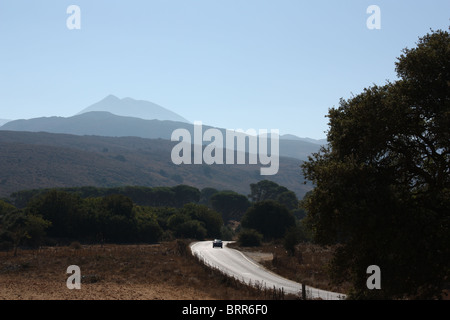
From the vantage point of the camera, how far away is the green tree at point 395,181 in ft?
56.8

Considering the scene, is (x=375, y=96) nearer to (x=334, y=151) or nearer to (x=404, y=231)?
(x=334, y=151)

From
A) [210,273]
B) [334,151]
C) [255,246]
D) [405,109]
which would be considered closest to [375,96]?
[405,109]

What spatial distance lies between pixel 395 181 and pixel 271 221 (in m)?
69.0

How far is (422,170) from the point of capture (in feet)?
64.0

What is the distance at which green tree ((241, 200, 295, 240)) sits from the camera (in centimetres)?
8688

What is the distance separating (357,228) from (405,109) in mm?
5466

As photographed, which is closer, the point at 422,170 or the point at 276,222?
the point at 422,170

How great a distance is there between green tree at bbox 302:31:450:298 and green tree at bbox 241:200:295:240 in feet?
218

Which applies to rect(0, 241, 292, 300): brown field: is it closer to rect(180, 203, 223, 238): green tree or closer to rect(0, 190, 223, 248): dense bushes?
rect(0, 190, 223, 248): dense bushes

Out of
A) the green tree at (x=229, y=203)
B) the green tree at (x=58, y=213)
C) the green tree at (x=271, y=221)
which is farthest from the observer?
the green tree at (x=229, y=203)

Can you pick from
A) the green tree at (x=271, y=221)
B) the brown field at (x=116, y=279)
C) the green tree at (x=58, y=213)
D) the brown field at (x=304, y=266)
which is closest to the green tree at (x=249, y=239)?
the brown field at (x=304, y=266)

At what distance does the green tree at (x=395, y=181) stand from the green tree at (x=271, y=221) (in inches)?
2614

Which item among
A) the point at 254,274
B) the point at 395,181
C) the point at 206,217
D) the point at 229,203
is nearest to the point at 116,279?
the point at 254,274

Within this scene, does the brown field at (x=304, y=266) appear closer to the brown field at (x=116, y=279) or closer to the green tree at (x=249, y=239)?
the brown field at (x=116, y=279)
